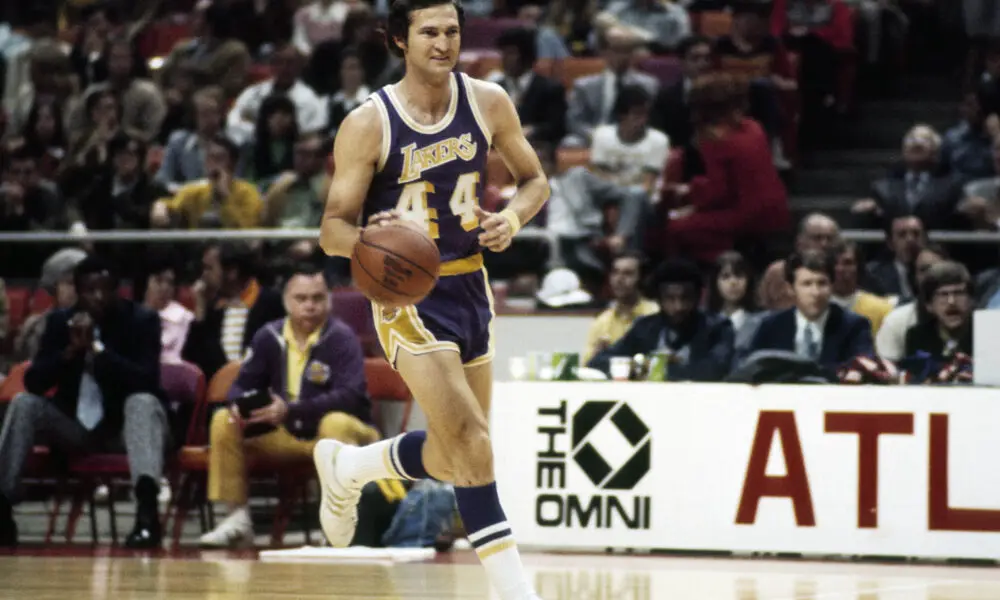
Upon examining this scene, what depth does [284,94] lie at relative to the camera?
1366cm

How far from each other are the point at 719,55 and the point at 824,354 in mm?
3954

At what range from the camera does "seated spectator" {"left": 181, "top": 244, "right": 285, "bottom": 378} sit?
10.7 meters

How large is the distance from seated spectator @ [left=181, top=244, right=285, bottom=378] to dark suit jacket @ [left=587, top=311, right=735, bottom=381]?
2200 millimetres

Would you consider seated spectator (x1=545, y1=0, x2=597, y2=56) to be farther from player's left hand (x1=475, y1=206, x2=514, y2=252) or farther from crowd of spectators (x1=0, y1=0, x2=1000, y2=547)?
player's left hand (x1=475, y1=206, x2=514, y2=252)

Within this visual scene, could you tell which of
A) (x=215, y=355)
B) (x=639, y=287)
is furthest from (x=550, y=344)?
(x=215, y=355)

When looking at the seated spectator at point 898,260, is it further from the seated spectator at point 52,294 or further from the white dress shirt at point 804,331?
the seated spectator at point 52,294

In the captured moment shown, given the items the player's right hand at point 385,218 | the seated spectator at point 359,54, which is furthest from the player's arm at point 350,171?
the seated spectator at point 359,54

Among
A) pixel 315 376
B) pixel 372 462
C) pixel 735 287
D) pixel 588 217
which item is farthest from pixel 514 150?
pixel 588 217

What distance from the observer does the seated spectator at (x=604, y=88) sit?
1291 centimetres

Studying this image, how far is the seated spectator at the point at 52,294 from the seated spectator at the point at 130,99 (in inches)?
97.9

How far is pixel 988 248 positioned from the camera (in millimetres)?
11102

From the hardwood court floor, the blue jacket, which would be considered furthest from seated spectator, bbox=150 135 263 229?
the hardwood court floor

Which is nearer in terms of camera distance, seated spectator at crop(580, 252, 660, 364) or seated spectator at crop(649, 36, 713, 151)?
seated spectator at crop(580, 252, 660, 364)

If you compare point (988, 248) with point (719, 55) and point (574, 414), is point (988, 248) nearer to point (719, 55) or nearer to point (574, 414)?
point (719, 55)
